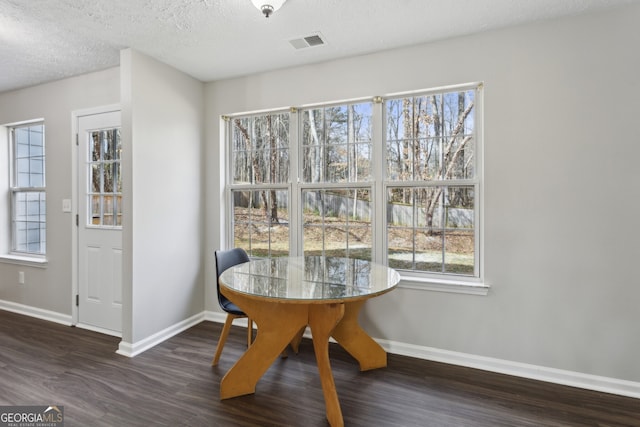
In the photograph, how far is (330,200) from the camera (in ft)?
9.64

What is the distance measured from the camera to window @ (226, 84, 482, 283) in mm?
2529

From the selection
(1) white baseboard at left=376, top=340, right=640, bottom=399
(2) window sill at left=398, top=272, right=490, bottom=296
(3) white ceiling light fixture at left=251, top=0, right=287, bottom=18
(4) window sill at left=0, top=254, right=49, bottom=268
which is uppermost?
(3) white ceiling light fixture at left=251, top=0, right=287, bottom=18

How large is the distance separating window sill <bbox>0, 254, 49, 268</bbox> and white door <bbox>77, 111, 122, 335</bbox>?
0.59 m

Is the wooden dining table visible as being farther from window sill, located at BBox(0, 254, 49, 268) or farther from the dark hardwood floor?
window sill, located at BBox(0, 254, 49, 268)

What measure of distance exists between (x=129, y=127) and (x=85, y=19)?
2.45 feet

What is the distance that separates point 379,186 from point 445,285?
0.95m

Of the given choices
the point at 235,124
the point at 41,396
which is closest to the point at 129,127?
the point at 235,124

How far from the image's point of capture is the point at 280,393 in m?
2.06

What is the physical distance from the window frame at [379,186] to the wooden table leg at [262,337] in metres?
1.05

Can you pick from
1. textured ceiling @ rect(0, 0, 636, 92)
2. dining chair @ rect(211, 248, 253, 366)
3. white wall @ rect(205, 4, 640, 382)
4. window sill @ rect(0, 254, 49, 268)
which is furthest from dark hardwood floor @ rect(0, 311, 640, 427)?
textured ceiling @ rect(0, 0, 636, 92)

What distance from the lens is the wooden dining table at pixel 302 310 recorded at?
1.76 m

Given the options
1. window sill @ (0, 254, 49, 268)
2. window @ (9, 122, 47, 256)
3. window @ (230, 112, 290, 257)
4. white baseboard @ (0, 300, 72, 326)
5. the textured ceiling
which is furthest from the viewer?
window @ (9, 122, 47, 256)

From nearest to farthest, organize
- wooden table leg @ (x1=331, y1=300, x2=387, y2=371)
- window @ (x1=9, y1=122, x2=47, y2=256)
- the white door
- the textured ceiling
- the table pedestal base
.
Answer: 1. the table pedestal base
2. the textured ceiling
3. wooden table leg @ (x1=331, y1=300, x2=387, y2=371)
4. the white door
5. window @ (x1=9, y1=122, x2=47, y2=256)

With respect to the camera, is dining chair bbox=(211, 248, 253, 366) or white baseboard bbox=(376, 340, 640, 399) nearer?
white baseboard bbox=(376, 340, 640, 399)
